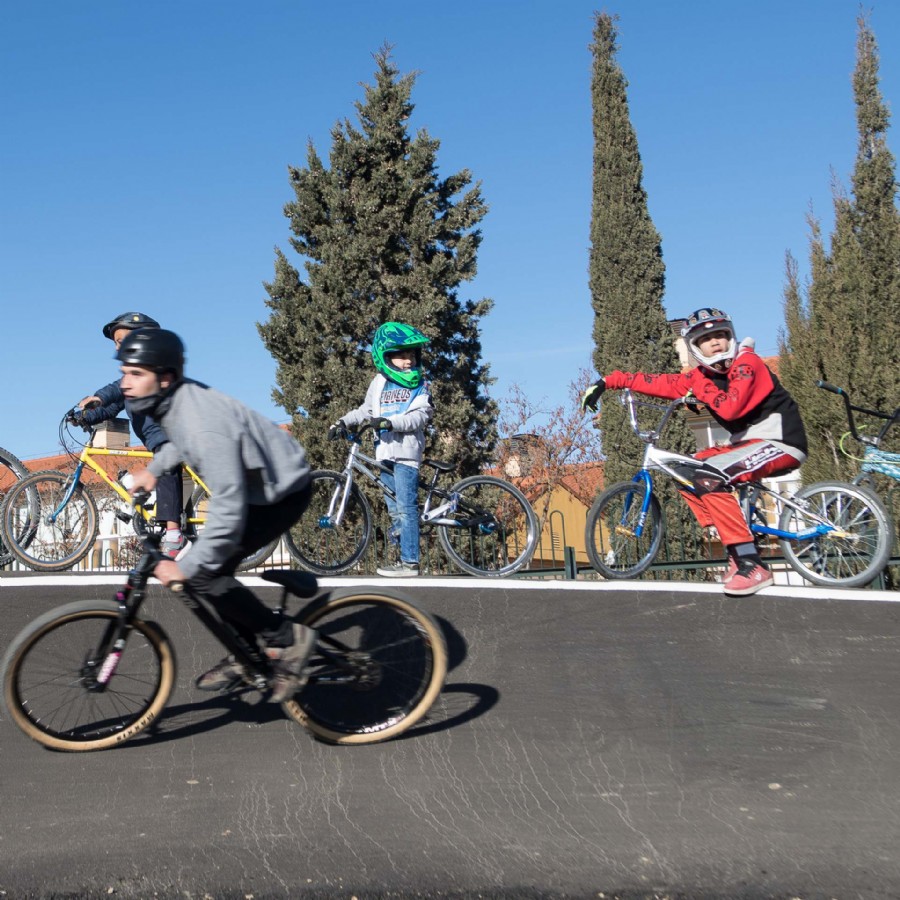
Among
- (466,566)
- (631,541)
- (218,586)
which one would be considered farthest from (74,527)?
(631,541)

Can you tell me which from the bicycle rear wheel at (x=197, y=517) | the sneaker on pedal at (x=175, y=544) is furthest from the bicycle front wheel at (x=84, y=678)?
the bicycle rear wheel at (x=197, y=517)

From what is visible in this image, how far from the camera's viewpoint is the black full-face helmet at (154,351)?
389 cm

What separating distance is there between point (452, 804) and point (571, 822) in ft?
1.54

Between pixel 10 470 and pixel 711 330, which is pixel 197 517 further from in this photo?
pixel 711 330

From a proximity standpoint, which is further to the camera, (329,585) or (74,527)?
(74,527)

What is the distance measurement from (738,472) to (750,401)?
516 mm

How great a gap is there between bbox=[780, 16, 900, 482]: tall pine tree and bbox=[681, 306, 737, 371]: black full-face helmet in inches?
380

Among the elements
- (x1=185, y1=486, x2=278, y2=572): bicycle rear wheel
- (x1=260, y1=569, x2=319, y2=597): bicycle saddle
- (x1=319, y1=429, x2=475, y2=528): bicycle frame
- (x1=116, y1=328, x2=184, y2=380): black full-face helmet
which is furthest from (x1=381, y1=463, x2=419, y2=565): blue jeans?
(x1=116, y1=328, x2=184, y2=380): black full-face helmet

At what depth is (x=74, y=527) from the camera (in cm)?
736

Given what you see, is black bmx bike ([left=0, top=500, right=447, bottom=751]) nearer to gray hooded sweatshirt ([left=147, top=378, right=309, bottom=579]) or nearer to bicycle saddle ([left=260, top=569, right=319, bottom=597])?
bicycle saddle ([left=260, top=569, right=319, bottom=597])

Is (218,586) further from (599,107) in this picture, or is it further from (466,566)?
(599,107)

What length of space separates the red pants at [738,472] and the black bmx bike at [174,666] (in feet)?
9.64

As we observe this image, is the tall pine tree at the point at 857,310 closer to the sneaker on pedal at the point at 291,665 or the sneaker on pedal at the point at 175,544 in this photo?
the sneaker on pedal at the point at 175,544

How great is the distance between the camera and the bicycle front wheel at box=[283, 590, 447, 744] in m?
4.19
